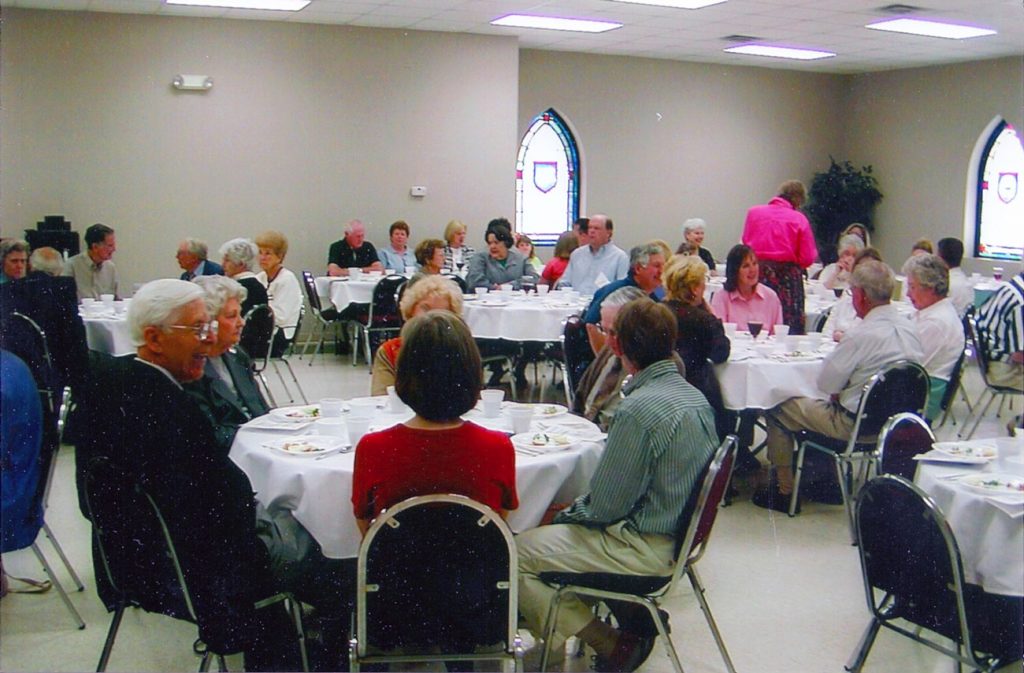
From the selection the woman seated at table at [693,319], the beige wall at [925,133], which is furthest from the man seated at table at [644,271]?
the beige wall at [925,133]

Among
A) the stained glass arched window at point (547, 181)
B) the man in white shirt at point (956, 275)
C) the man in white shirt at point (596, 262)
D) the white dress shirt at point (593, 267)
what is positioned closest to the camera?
the man in white shirt at point (956, 275)

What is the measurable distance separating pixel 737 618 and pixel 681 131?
10.1 m

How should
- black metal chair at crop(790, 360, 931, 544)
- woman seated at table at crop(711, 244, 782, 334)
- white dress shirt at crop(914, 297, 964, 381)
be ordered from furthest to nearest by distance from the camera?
1. woman seated at table at crop(711, 244, 782, 334)
2. white dress shirt at crop(914, 297, 964, 381)
3. black metal chair at crop(790, 360, 931, 544)

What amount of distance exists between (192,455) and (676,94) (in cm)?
1122

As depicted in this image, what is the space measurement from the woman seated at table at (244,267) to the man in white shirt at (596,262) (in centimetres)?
266

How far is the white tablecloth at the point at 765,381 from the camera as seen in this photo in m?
4.98

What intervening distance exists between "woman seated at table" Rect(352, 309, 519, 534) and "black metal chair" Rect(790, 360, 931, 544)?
2.55 meters

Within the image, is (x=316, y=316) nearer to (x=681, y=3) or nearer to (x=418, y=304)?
(x=681, y=3)

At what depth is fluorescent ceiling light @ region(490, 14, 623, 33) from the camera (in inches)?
381

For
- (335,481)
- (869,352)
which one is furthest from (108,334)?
(869,352)

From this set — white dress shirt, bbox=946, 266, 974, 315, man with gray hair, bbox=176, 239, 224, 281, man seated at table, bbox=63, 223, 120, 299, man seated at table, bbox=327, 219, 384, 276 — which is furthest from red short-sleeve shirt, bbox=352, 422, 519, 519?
man seated at table, bbox=327, 219, 384, 276

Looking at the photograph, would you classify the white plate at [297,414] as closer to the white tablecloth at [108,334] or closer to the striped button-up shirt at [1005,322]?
the striped button-up shirt at [1005,322]

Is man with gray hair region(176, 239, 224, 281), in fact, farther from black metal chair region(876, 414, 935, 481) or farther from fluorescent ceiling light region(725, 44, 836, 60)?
fluorescent ceiling light region(725, 44, 836, 60)

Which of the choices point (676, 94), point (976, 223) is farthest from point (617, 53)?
point (976, 223)
